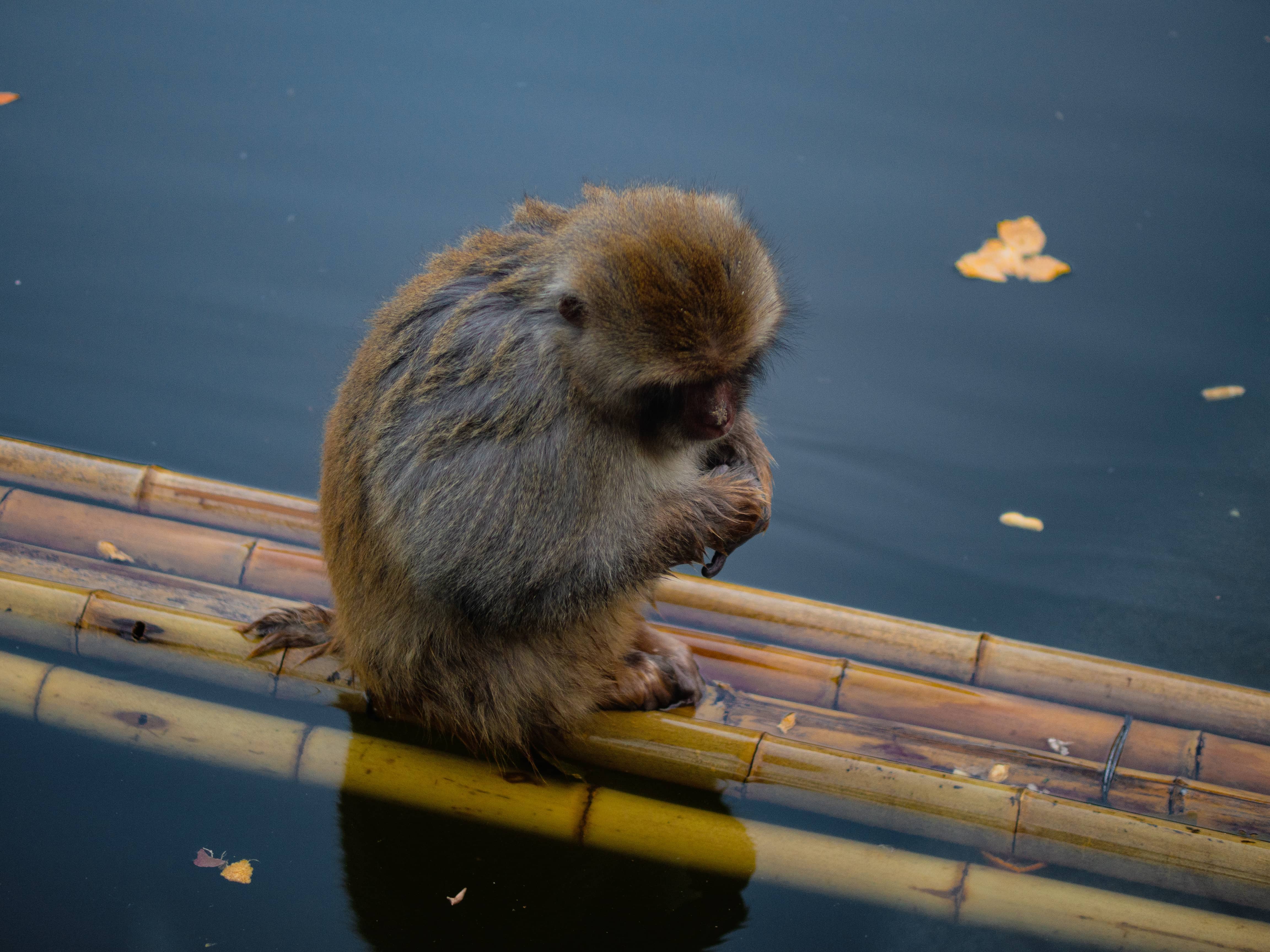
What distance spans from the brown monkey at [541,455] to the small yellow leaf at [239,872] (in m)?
0.85

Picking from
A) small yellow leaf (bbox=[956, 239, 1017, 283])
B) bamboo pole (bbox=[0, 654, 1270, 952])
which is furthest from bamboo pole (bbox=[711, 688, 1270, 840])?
small yellow leaf (bbox=[956, 239, 1017, 283])

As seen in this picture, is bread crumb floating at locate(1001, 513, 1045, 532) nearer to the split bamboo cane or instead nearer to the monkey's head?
the split bamboo cane

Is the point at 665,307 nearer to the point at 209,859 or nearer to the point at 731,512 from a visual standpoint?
the point at 731,512

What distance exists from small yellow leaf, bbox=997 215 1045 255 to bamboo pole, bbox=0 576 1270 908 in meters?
5.10

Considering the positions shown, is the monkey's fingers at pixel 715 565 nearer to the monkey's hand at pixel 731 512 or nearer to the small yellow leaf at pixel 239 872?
the monkey's hand at pixel 731 512

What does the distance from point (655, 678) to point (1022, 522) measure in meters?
3.36

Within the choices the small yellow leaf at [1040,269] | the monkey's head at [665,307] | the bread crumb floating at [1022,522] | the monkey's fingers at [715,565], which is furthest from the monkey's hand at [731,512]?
the small yellow leaf at [1040,269]

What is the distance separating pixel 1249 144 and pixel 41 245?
29.2 ft

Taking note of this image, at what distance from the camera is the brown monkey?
10.7 feet

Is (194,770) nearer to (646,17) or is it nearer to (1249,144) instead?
(646,17)

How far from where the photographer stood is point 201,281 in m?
7.62

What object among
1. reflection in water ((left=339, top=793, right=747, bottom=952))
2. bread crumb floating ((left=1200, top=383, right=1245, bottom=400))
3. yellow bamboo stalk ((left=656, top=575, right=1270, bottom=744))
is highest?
bread crumb floating ((left=1200, top=383, right=1245, bottom=400))

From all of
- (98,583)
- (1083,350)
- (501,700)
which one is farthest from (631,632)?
(1083,350)

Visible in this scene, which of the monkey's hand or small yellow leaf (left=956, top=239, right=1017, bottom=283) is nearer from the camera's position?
the monkey's hand
